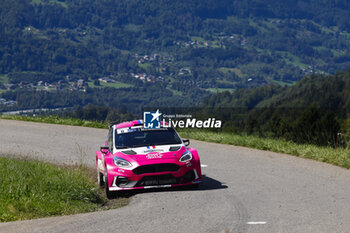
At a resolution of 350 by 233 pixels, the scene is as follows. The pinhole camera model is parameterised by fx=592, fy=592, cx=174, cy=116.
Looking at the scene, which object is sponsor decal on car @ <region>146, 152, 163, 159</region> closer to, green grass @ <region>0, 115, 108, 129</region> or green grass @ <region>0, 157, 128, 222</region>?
green grass @ <region>0, 157, 128, 222</region>

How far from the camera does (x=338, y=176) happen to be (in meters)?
13.2

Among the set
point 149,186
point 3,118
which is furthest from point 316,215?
point 3,118

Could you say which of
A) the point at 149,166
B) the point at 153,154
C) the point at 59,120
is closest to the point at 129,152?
the point at 153,154

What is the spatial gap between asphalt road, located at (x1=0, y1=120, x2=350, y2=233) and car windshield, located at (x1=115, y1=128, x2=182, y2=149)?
4.04 ft

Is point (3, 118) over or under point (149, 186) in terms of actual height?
under

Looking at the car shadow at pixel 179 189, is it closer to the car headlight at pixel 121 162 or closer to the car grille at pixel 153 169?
the car grille at pixel 153 169

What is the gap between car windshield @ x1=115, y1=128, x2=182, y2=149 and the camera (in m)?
12.4

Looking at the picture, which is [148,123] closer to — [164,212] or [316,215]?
[164,212]

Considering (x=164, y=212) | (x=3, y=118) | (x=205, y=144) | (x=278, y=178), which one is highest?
(x=164, y=212)

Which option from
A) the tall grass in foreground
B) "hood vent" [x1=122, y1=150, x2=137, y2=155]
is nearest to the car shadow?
"hood vent" [x1=122, y1=150, x2=137, y2=155]

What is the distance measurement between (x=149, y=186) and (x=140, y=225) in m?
3.08

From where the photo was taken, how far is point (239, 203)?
10.1 m

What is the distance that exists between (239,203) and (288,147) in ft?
24.9

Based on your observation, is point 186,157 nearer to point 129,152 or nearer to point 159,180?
point 159,180
